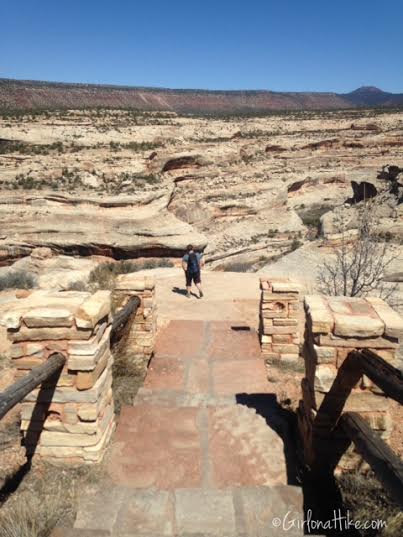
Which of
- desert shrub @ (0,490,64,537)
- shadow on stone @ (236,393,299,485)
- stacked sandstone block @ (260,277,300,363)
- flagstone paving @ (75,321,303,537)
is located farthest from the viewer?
stacked sandstone block @ (260,277,300,363)

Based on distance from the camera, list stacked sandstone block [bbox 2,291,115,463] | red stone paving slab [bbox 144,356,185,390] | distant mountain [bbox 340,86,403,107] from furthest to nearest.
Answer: distant mountain [bbox 340,86,403,107]
red stone paving slab [bbox 144,356,185,390]
stacked sandstone block [bbox 2,291,115,463]

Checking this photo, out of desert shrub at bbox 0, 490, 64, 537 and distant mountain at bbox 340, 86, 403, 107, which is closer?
desert shrub at bbox 0, 490, 64, 537

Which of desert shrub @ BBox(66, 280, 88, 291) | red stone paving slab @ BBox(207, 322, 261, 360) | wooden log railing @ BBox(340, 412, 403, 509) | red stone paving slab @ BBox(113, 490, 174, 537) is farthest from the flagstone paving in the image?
desert shrub @ BBox(66, 280, 88, 291)

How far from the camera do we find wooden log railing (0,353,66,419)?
2.38 meters

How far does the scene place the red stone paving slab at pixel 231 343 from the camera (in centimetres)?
557

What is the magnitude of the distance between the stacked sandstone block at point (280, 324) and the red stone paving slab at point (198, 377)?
3.49 feet

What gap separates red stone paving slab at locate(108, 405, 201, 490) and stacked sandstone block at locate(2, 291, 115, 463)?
23 cm

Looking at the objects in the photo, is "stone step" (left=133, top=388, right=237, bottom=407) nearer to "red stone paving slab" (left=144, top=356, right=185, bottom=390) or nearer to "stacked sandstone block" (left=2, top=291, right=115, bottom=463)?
"red stone paving slab" (left=144, top=356, right=185, bottom=390)

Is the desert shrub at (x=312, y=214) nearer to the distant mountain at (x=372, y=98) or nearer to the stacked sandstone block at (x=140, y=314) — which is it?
the stacked sandstone block at (x=140, y=314)

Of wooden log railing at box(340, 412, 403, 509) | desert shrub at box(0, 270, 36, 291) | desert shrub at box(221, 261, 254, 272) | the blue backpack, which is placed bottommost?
desert shrub at box(221, 261, 254, 272)

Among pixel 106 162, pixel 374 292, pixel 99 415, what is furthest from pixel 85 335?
pixel 106 162

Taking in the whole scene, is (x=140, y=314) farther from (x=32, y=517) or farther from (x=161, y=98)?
(x=161, y=98)

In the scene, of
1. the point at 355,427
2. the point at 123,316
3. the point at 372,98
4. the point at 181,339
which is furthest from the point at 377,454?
the point at 372,98

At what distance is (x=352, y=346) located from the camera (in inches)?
112
